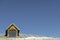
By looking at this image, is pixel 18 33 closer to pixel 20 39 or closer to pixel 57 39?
pixel 20 39

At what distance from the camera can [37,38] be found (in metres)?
62.8

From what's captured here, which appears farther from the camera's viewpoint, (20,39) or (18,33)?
(18,33)

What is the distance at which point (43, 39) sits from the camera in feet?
205

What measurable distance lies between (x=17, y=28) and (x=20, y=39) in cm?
460

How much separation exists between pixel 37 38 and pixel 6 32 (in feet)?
26.5

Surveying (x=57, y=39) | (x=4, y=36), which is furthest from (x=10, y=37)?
(x=57, y=39)

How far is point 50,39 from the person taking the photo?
6291cm

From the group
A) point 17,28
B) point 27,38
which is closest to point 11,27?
point 17,28

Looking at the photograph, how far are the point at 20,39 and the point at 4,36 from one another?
15.8 ft

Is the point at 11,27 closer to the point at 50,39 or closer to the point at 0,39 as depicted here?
the point at 0,39

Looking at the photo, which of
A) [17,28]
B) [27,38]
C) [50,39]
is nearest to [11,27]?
[17,28]

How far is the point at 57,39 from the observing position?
63188 mm

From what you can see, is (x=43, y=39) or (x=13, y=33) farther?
(x=13, y=33)

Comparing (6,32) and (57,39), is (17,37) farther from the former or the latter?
(57,39)
